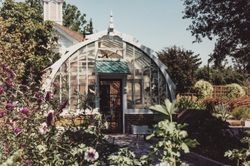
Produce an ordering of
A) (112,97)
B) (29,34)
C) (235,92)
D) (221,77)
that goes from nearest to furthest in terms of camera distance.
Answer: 1. (112,97)
2. (29,34)
3. (235,92)
4. (221,77)

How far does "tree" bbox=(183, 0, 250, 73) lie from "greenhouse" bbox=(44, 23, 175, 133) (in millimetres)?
6585

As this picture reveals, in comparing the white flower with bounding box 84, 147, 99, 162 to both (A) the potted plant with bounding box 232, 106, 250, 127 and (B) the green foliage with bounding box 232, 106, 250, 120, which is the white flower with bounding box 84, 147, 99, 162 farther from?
(B) the green foliage with bounding box 232, 106, 250, 120

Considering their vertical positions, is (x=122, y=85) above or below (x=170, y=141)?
above

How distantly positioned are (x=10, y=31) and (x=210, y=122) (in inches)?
532

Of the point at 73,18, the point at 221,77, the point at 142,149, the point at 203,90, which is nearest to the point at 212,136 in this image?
the point at 142,149

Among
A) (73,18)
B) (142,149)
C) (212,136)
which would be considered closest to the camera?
(212,136)

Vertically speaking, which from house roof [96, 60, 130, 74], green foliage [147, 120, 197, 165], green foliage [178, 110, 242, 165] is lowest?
green foliage [178, 110, 242, 165]

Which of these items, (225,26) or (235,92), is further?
(235,92)

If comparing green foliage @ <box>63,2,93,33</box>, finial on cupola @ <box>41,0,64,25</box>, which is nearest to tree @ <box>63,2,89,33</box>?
green foliage @ <box>63,2,93,33</box>

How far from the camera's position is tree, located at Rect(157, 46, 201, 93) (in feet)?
125

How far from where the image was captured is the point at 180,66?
3925 cm

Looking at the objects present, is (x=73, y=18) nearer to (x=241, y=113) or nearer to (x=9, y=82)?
(x=241, y=113)

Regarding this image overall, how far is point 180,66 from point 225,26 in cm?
2523

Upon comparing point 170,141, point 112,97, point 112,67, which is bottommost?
point 170,141
